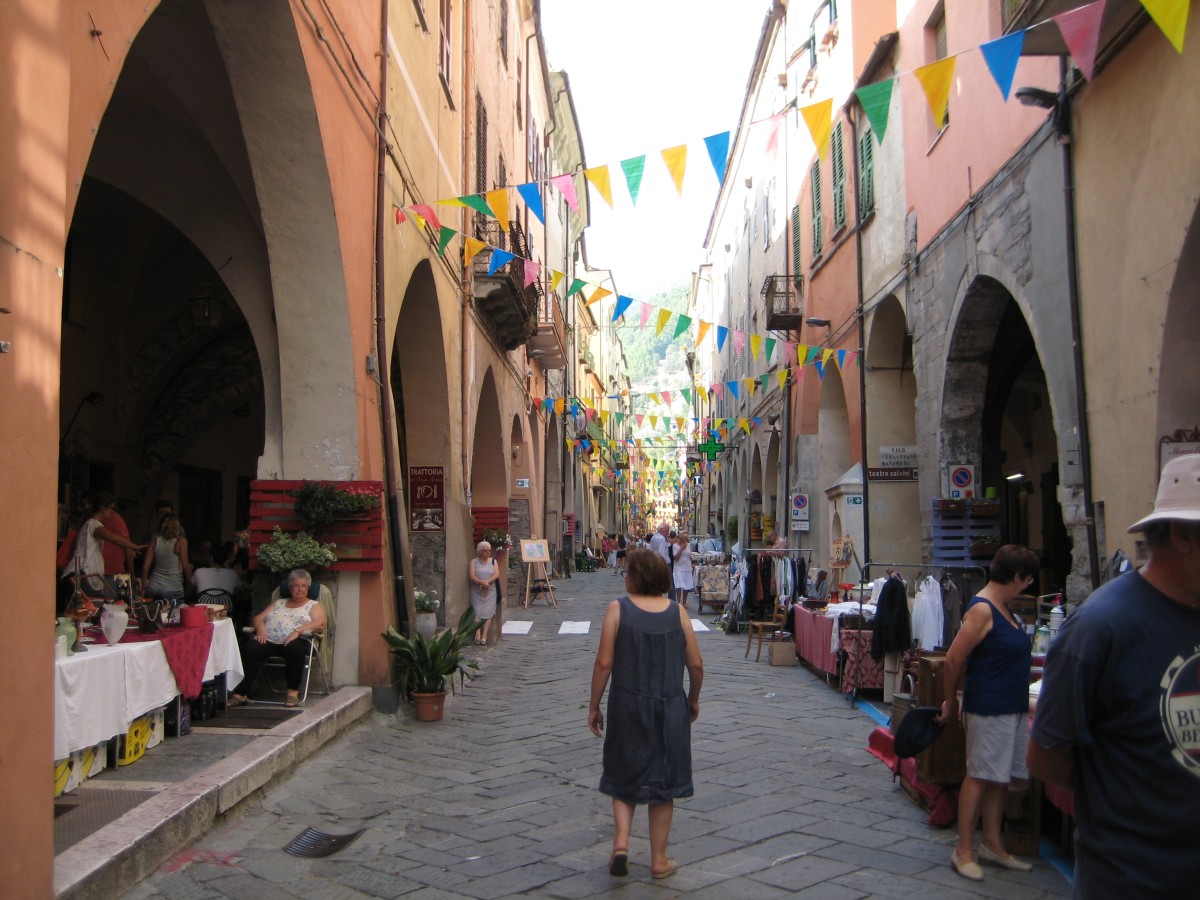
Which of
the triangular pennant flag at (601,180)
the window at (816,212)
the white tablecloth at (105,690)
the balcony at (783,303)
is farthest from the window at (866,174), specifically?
the white tablecloth at (105,690)

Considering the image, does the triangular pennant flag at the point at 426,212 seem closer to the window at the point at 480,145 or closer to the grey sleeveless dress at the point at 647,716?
the window at the point at 480,145

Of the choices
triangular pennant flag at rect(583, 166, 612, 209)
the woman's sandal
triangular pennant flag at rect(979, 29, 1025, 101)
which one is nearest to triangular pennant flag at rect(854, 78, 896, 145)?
triangular pennant flag at rect(979, 29, 1025, 101)

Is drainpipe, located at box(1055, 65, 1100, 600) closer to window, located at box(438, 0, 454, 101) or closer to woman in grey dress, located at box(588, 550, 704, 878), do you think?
woman in grey dress, located at box(588, 550, 704, 878)

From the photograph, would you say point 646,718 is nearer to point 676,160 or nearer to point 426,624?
point 676,160

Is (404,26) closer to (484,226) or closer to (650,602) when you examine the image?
(484,226)

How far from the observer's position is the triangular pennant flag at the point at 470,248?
11930mm

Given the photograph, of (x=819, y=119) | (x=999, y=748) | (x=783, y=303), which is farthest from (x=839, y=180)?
(x=999, y=748)

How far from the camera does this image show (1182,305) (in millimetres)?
6383

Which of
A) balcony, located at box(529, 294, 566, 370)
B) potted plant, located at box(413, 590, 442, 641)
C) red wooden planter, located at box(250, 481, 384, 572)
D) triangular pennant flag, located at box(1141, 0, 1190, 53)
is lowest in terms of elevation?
potted plant, located at box(413, 590, 442, 641)

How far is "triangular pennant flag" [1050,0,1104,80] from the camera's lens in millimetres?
6258

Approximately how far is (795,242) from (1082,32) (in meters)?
15.3

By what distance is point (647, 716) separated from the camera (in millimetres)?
4672

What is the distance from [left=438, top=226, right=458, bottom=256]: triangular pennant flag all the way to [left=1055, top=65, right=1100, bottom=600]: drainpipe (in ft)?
20.3

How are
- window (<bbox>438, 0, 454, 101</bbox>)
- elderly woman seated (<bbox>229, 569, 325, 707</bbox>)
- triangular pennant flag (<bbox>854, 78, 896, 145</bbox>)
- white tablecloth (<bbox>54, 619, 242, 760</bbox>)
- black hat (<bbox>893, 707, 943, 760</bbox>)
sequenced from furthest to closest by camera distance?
window (<bbox>438, 0, 454, 101</bbox>), elderly woman seated (<bbox>229, 569, 325, 707</bbox>), triangular pennant flag (<bbox>854, 78, 896, 145</bbox>), white tablecloth (<bbox>54, 619, 242, 760</bbox>), black hat (<bbox>893, 707, 943, 760</bbox>)
